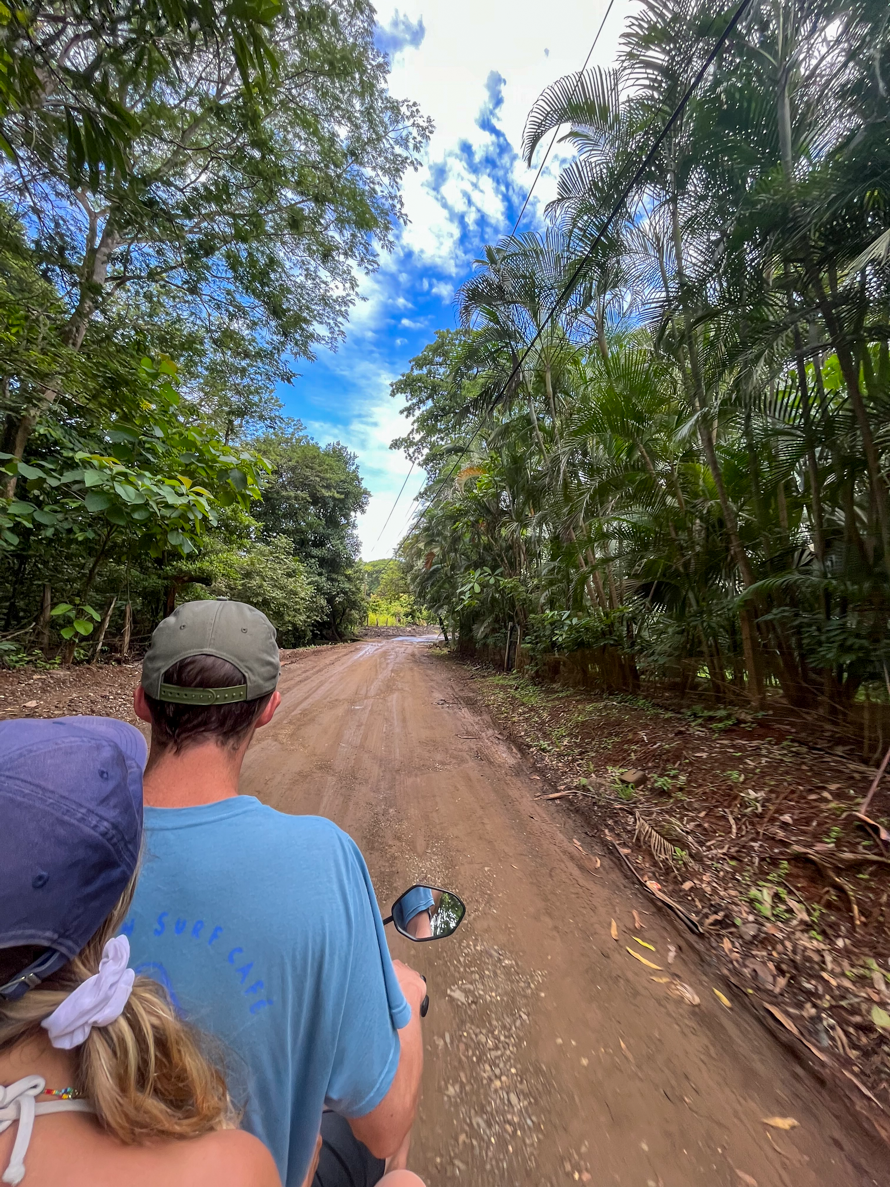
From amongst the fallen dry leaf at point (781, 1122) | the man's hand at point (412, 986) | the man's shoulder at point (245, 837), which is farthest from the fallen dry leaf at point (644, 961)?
the man's shoulder at point (245, 837)

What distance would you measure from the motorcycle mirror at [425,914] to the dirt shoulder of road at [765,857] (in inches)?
58.1

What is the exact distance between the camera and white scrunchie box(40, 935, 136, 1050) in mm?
496

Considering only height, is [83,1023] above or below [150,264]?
below

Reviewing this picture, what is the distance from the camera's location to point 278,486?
18.4 metres

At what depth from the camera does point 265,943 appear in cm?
73

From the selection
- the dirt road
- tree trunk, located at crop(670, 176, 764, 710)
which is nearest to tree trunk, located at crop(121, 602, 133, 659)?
the dirt road

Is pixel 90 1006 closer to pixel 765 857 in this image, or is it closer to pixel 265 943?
pixel 265 943

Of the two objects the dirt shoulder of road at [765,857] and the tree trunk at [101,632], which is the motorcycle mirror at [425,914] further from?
the tree trunk at [101,632]

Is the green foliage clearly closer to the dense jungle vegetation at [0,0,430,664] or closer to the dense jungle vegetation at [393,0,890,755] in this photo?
the dense jungle vegetation at [0,0,430,664]

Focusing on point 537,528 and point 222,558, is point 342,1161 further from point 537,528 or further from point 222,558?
point 222,558

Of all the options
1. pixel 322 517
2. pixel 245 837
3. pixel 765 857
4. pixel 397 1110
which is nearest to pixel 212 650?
pixel 245 837

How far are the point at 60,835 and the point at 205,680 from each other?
1.73 feet

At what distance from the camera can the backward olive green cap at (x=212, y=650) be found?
1.07m

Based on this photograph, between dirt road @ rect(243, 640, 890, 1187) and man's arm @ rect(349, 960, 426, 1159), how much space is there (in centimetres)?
67
